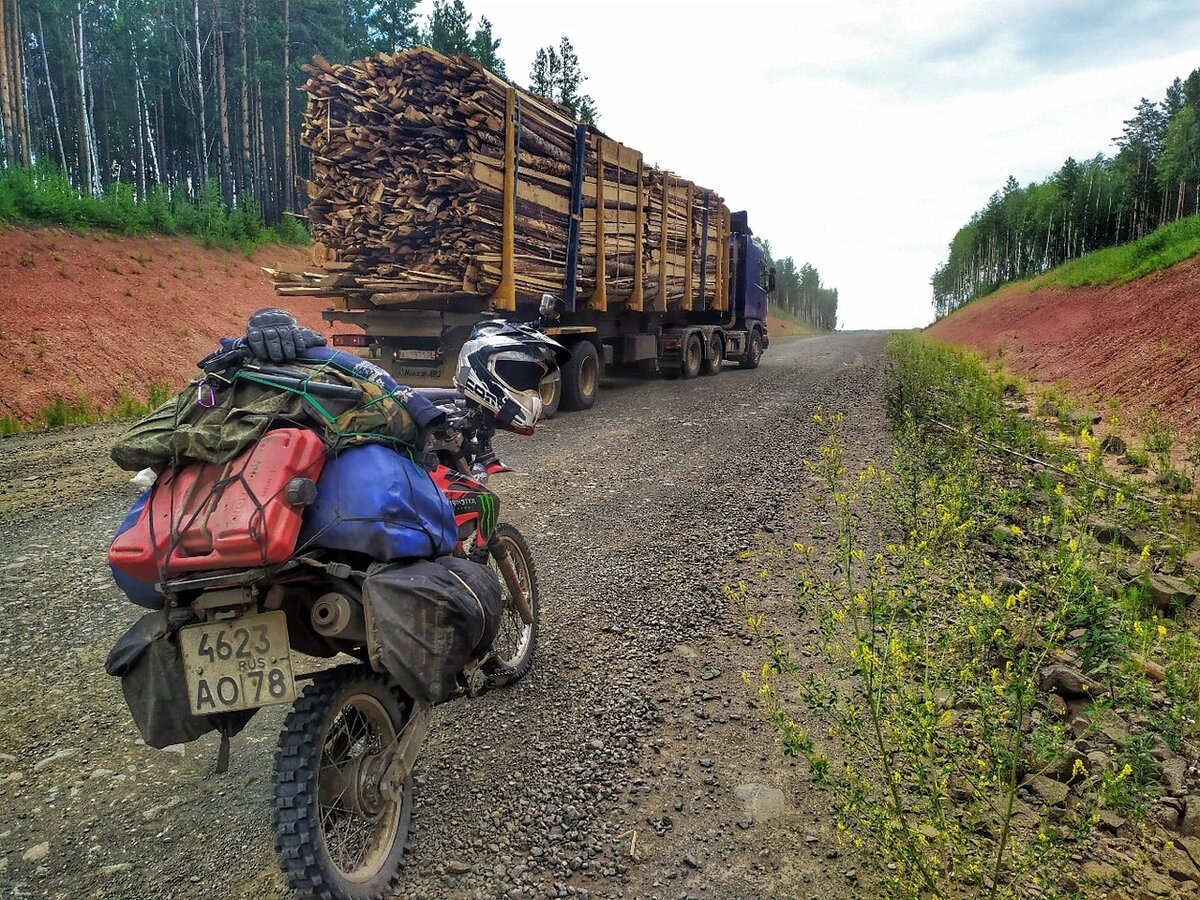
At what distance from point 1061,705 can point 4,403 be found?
37.7 ft

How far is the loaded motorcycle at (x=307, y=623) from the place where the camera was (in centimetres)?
176

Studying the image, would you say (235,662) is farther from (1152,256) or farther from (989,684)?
(1152,256)

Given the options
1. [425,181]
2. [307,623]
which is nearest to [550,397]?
[425,181]

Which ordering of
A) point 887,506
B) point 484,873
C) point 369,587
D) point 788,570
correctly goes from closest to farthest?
1. point 369,587
2. point 484,873
3. point 788,570
4. point 887,506

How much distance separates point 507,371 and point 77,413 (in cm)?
867

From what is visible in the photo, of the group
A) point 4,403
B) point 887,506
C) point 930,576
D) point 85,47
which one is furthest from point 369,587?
point 85,47

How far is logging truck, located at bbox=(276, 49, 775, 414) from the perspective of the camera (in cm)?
771

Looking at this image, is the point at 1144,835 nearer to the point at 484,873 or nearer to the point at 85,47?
the point at 484,873

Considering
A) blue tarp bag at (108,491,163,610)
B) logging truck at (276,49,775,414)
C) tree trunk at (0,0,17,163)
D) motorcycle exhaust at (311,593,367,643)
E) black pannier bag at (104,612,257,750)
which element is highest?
tree trunk at (0,0,17,163)

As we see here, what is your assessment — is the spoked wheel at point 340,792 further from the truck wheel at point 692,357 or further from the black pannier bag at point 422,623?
the truck wheel at point 692,357

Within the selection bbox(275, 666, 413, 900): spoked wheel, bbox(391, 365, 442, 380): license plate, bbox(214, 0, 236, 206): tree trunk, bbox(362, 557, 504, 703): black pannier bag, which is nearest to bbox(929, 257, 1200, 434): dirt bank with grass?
bbox(391, 365, 442, 380): license plate

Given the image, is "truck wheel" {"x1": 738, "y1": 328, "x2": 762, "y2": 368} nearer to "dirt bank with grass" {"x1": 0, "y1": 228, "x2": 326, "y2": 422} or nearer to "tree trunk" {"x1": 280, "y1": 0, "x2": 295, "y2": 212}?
"dirt bank with grass" {"x1": 0, "y1": 228, "x2": 326, "y2": 422}

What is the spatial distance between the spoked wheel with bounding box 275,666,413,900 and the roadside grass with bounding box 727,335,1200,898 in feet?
3.88

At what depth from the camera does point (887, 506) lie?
504 cm
